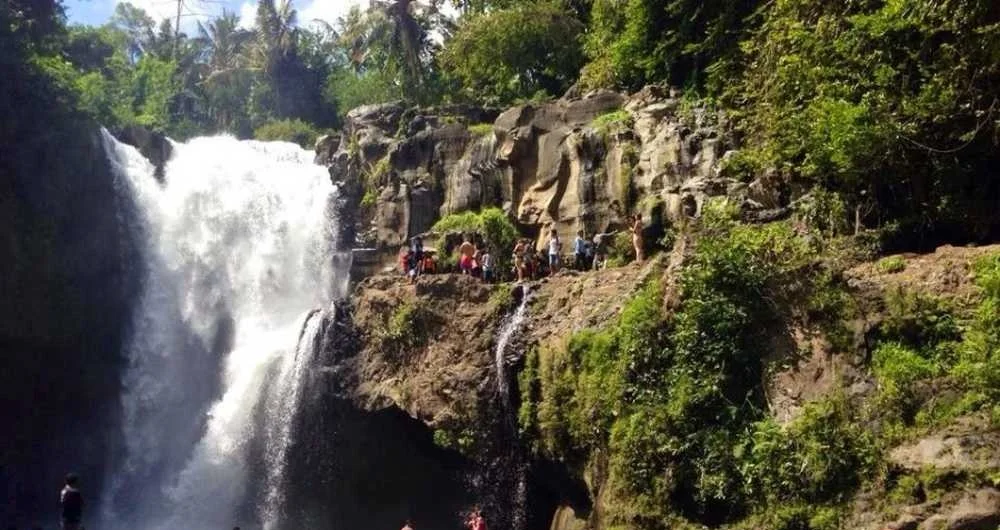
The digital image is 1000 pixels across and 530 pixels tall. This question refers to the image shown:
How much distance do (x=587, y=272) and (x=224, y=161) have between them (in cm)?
1770

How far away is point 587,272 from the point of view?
2089 centimetres

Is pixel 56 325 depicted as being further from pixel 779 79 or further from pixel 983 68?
pixel 983 68

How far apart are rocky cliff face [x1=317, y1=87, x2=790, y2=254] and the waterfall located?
2.55 metres

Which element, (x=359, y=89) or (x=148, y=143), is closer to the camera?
(x=148, y=143)

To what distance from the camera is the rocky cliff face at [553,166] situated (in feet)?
70.7

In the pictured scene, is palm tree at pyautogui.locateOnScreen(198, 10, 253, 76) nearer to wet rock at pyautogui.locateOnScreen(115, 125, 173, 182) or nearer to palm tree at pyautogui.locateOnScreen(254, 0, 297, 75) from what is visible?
palm tree at pyautogui.locateOnScreen(254, 0, 297, 75)

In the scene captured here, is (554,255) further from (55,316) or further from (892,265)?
(55,316)

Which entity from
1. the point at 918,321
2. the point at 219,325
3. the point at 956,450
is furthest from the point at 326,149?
the point at 956,450

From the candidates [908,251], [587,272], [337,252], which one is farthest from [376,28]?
[908,251]

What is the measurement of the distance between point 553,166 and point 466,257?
11.5 ft

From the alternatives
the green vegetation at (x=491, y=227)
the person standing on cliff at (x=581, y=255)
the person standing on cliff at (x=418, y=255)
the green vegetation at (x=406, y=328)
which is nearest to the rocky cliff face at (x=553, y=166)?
the green vegetation at (x=491, y=227)

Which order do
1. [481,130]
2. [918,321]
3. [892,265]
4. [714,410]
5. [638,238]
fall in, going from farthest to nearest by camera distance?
[481,130] < [638,238] < [892,265] < [714,410] < [918,321]

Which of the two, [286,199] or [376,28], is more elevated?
[376,28]

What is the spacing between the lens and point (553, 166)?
24.8m
